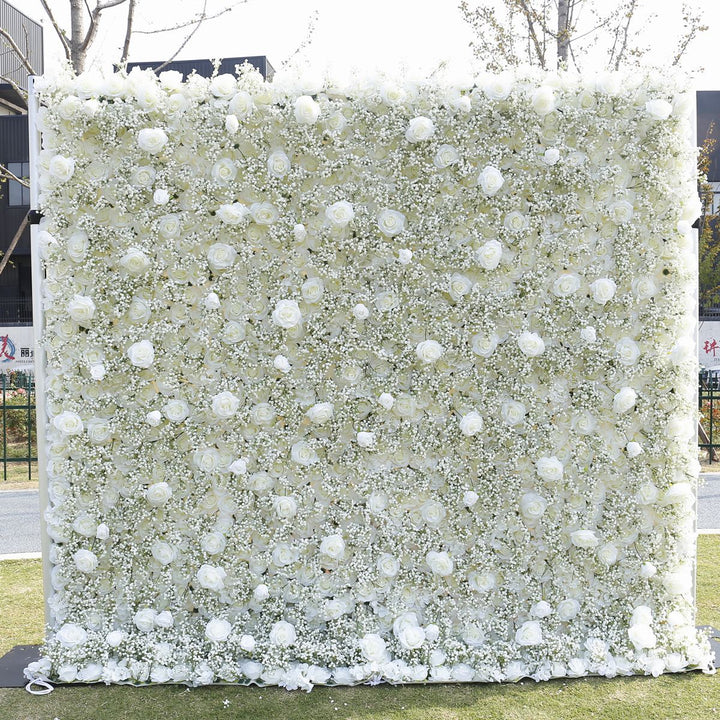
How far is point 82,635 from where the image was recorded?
3498mm

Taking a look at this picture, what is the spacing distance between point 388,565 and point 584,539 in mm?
973

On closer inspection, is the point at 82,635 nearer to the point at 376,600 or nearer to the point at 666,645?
the point at 376,600

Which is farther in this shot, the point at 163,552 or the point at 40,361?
the point at 40,361

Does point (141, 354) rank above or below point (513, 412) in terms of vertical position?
above

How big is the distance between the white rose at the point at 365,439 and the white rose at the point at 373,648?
943 millimetres

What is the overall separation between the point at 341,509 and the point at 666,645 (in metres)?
1.78

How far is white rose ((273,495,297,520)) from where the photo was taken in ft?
11.3

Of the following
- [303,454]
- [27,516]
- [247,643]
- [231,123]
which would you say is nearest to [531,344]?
[303,454]

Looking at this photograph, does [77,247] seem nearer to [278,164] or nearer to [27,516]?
[278,164]

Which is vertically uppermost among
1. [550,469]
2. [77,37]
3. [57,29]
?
[57,29]

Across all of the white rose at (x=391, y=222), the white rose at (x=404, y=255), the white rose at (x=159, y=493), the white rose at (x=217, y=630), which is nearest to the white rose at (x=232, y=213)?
the white rose at (x=391, y=222)

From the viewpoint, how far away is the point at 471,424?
3.43 metres

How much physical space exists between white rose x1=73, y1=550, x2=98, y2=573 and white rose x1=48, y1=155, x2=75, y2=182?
1.80 metres

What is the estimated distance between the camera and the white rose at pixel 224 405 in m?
3.40
